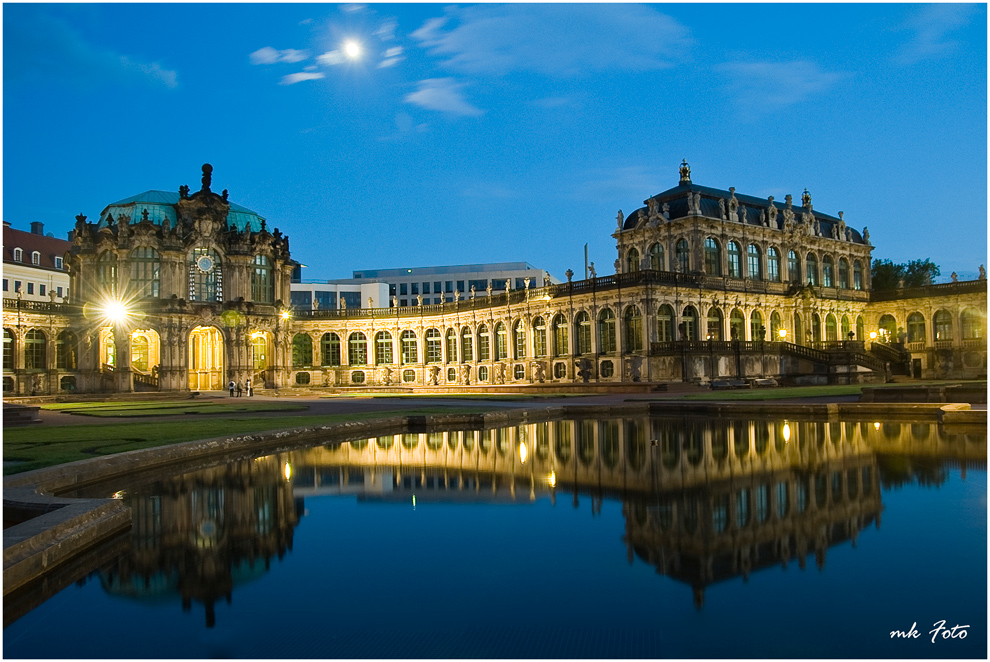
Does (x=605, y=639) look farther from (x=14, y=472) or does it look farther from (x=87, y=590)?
(x=14, y=472)

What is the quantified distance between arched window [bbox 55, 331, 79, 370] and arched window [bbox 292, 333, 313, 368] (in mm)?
21849

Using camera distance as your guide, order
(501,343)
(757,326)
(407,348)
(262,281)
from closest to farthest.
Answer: (757,326) → (501,343) → (262,281) → (407,348)

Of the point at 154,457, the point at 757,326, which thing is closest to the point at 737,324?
the point at 757,326

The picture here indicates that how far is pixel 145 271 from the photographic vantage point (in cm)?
7219

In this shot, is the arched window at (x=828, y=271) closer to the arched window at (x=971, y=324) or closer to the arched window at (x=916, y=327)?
the arched window at (x=916, y=327)

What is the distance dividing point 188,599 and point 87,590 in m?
1.12

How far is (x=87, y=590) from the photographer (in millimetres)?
7609

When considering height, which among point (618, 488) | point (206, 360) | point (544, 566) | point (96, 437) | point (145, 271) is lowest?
point (544, 566)

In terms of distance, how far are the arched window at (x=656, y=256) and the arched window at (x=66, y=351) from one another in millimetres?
52549

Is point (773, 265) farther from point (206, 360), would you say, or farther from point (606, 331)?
point (206, 360)

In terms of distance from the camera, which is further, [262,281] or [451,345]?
[451,345]

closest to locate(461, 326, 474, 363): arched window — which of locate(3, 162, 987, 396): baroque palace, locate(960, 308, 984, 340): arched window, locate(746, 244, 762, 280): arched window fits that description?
locate(3, 162, 987, 396): baroque palace

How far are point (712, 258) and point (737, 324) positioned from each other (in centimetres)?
647

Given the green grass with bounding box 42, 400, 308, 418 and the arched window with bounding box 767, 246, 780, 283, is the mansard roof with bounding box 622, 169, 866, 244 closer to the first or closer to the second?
the arched window with bounding box 767, 246, 780, 283
